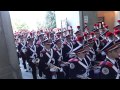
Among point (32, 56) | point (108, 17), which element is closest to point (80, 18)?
point (108, 17)

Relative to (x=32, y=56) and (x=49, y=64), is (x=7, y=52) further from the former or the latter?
(x=32, y=56)

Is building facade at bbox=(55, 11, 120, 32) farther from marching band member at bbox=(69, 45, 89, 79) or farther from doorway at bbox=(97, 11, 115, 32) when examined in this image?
marching band member at bbox=(69, 45, 89, 79)

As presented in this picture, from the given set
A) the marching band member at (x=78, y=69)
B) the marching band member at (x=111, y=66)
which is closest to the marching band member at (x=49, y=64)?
the marching band member at (x=78, y=69)

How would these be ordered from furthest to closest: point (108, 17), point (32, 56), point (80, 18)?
point (108, 17) → point (80, 18) → point (32, 56)

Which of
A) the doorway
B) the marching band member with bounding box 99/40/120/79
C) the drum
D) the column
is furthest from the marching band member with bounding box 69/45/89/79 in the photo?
the doorway

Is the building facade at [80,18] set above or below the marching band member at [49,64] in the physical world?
above

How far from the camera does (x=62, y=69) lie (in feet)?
10.8

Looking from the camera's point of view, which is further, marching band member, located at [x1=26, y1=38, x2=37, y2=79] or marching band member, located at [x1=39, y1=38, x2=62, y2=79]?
marching band member, located at [x1=26, y1=38, x2=37, y2=79]

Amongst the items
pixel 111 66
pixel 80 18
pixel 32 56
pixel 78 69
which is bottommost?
pixel 32 56

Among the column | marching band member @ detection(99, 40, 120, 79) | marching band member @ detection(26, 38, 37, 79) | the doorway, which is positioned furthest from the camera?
the doorway

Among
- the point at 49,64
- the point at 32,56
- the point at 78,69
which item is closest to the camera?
the point at 78,69

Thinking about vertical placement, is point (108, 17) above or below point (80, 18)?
below

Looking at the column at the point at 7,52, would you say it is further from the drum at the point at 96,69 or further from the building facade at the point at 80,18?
the building facade at the point at 80,18

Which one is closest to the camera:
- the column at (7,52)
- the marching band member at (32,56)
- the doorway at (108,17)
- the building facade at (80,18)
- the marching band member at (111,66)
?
the marching band member at (111,66)
